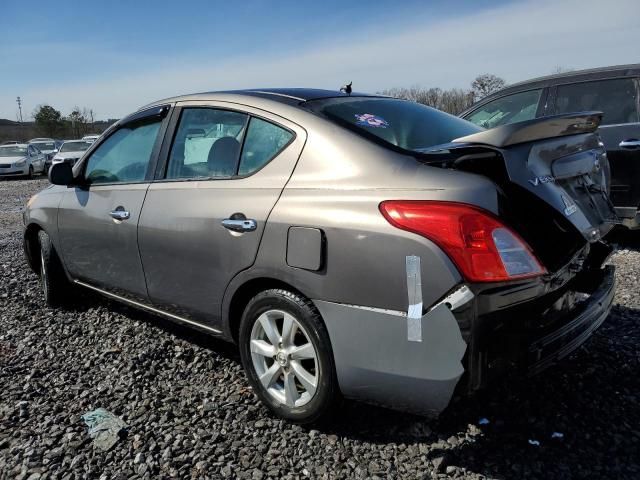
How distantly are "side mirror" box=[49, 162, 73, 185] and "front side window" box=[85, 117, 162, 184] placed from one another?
0.12m

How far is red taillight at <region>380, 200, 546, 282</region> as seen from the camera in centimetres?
205

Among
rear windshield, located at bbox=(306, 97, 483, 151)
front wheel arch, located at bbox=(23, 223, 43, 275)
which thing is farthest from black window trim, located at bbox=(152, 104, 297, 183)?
front wheel arch, located at bbox=(23, 223, 43, 275)

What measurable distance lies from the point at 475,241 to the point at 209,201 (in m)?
1.45

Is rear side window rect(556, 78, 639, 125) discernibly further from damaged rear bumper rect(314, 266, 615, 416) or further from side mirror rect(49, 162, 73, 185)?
side mirror rect(49, 162, 73, 185)

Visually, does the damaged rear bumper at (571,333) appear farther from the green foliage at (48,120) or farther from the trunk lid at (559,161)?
the green foliage at (48,120)

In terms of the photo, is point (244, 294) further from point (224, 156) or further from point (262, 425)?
point (224, 156)

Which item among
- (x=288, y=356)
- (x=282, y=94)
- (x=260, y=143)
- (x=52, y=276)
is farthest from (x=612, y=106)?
(x=52, y=276)

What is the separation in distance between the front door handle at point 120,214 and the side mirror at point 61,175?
2.19 feet

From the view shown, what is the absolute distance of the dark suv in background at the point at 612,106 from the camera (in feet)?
17.3

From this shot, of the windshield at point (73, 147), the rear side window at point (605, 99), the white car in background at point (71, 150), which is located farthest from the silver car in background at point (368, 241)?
the windshield at point (73, 147)

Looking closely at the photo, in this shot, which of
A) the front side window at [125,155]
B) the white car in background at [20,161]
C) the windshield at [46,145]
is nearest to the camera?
the front side window at [125,155]

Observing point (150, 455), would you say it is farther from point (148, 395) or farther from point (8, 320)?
point (8, 320)

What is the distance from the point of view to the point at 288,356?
2.61 meters

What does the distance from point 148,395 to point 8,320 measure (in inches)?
77.1
